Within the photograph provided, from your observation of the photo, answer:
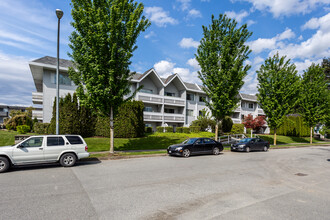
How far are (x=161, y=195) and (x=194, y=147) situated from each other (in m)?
9.37

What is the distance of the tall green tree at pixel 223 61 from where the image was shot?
19.3 meters

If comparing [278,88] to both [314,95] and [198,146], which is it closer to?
[314,95]

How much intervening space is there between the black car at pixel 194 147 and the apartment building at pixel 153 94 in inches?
421

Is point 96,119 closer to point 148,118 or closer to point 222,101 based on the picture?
point 148,118

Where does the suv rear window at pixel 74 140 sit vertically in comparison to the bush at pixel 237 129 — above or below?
above

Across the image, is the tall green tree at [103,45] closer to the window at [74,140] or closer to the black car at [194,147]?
the window at [74,140]

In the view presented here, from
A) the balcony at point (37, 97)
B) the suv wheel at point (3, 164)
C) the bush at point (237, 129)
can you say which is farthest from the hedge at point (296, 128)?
the suv wheel at point (3, 164)

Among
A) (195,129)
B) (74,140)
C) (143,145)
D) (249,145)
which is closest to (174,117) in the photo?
(195,129)

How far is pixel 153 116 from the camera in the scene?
32156 mm

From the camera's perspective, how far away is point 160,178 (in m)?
8.04

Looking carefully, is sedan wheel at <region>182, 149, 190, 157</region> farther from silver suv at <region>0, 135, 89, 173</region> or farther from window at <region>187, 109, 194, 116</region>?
window at <region>187, 109, 194, 116</region>

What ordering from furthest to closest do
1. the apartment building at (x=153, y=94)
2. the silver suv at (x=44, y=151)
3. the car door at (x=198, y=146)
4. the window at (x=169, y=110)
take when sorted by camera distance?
the window at (x=169, y=110) → the apartment building at (x=153, y=94) → the car door at (x=198, y=146) → the silver suv at (x=44, y=151)

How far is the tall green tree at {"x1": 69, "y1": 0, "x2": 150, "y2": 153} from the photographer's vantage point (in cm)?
1256

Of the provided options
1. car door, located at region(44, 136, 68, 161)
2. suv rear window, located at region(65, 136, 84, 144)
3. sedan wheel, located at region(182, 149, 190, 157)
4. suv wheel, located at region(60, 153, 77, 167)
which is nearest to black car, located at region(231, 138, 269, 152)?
sedan wheel, located at region(182, 149, 190, 157)
